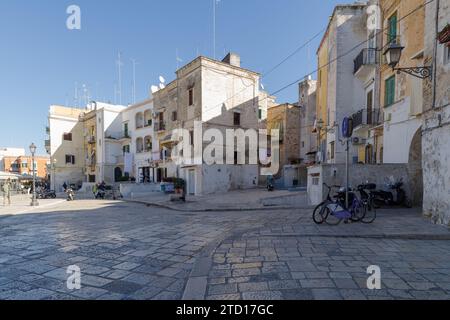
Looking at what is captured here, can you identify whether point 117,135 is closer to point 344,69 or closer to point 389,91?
point 344,69

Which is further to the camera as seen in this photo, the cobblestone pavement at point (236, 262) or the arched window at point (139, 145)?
the arched window at point (139, 145)

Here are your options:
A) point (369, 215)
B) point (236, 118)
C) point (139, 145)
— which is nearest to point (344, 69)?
point (236, 118)

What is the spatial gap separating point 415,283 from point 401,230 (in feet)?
9.14

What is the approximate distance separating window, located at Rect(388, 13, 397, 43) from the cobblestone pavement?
929cm

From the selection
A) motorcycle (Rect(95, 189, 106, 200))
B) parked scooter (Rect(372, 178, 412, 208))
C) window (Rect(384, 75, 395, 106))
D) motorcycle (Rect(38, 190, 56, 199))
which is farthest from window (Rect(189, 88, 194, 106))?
motorcycle (Rect(38, 190, 56, 199))

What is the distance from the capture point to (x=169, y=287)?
323cm

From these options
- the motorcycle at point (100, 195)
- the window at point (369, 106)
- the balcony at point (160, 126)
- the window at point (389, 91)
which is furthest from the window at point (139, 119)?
the window at point (389, 91)

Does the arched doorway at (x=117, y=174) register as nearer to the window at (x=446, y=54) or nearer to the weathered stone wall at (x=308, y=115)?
the weathered stone wall at (x=308, y=115)

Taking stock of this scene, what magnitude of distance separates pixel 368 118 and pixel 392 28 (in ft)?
14.8

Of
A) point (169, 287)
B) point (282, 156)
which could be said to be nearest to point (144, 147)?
point (282, 156)

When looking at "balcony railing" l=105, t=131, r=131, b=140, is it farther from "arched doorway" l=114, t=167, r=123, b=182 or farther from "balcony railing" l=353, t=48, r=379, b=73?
"balcony railing" l=353, t=48, r=379, b=73

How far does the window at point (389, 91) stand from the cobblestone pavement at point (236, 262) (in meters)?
7.35

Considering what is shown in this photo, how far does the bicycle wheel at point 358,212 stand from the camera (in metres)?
6.32

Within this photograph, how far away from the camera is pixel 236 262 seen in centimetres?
389
